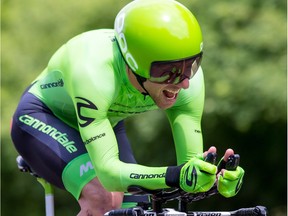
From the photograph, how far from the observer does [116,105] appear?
7.32 meters

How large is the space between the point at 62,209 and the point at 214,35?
4.60 metres

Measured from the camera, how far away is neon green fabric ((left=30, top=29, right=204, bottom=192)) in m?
6.74

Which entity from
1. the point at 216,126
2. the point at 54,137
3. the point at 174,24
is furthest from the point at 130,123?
the point at 174,24

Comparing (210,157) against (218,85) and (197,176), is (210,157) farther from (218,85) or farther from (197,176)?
(218,85)

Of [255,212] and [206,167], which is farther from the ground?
[206,167]

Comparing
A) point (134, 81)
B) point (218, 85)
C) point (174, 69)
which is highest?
point (174, 69)

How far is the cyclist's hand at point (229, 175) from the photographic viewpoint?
6414 mm

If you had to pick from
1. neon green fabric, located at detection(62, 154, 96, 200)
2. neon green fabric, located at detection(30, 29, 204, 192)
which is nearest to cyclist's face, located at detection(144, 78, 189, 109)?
neon green fabric, located at detection(30, 29, 204, 192)

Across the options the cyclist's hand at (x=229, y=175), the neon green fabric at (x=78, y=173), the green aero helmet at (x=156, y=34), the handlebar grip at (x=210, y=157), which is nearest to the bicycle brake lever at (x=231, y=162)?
the cyclist's hand at (x=229, y=175)

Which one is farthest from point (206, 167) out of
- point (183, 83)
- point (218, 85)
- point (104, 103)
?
point (218, 85)

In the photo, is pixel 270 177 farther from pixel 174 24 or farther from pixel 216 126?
pixel 174 24

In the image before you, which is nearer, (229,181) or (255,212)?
(229,181)

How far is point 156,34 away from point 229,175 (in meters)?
1.11

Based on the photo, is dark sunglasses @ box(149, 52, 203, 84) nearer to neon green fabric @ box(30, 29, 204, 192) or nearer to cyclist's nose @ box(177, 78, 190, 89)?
cyclist's nose @ box(177, 78, 190, 89)
